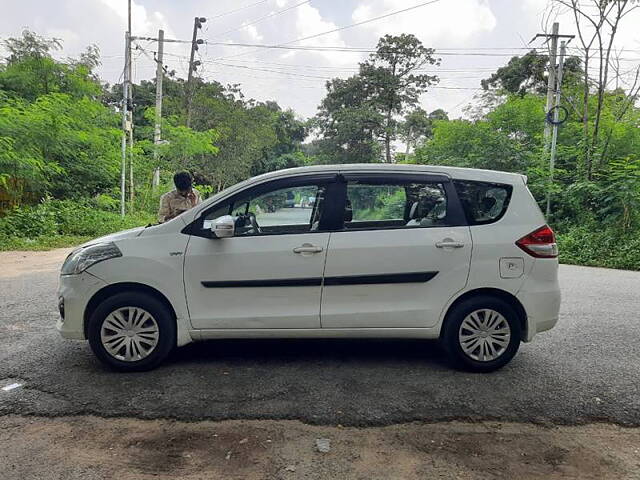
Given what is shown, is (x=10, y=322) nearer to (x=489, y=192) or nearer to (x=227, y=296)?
(x=227, y=296)

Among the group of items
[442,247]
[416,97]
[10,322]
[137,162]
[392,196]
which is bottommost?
[10,322]

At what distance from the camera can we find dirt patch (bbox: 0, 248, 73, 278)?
8.95 metres

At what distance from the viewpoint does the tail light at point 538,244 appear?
386 centimetres

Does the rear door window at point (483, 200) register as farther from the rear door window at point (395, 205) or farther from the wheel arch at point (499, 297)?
the wheel arch at point (499, 297)

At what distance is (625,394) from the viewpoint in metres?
3.61

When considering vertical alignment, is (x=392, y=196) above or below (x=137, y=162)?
below

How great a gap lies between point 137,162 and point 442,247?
56.1ft

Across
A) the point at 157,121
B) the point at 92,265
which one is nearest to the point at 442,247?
the point at 92,265

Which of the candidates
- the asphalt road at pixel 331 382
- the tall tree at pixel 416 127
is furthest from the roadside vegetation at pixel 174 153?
the asphalt road at pixel 331 382

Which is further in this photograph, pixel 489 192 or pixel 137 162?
pixel 137 162

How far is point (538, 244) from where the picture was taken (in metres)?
3.86

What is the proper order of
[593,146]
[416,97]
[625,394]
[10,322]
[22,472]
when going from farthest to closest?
[416,97] → [593,146] → [10,322] → [625,394] → [22,472]

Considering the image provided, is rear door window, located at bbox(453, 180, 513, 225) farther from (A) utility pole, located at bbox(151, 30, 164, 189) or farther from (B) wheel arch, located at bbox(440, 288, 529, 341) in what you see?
(A) utility pole, located at bbox(151, 30, 164, 189)

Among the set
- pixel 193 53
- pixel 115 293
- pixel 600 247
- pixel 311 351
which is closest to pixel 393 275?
pixel 311 351
